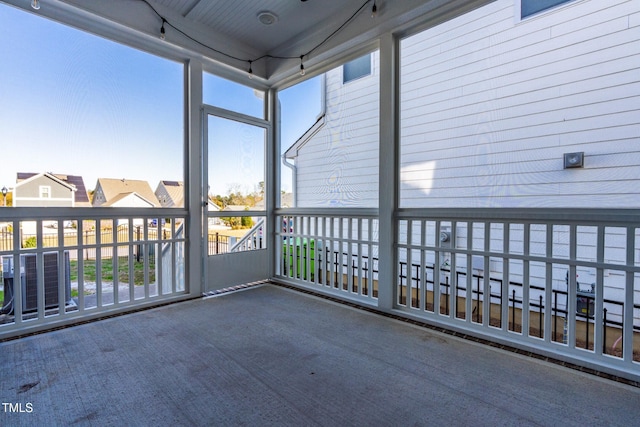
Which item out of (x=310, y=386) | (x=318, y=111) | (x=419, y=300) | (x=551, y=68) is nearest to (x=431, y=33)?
(x=551, y=68)

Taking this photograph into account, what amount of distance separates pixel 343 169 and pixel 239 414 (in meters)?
2.49

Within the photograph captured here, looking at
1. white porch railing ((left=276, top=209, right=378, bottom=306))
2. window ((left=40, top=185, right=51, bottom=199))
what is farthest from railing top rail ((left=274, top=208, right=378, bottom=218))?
window ((left=40, top=185, right=51, bottom=199))

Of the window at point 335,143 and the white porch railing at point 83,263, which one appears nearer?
the white porch railing at point 83,263

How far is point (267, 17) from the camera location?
323 cm

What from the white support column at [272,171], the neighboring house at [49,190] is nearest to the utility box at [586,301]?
the white support column at [272,171]

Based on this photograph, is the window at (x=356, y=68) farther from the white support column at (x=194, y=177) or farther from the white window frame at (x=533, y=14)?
the white support column at (x=194, y=177)

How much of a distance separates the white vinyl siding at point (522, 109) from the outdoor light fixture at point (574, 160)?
0.03 meters

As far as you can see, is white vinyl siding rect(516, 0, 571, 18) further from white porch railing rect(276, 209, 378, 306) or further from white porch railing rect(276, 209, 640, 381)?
white porch railing rect(276, 209, 378, 306)

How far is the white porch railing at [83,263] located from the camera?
101 inches

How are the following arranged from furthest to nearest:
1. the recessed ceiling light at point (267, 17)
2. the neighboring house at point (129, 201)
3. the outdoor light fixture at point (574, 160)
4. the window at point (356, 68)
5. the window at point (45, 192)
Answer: the window at point (356, 68) → the recessed ceiling light at point (267, 17) → the neighboring house at point (129, 201) → the window at point (45, 192) → the outdoor light fixture at point (574, 160)

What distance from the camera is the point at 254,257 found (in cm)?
418

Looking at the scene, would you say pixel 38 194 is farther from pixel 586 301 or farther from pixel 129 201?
pixel 586 301

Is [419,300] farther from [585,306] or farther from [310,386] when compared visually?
[310,386]

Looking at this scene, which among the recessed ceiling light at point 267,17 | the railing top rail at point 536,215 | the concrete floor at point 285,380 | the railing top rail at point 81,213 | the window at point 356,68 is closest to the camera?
the concrete floor at point 285,380
